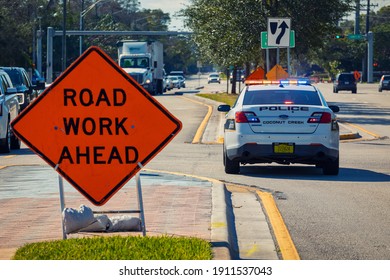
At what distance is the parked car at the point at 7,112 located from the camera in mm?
22328

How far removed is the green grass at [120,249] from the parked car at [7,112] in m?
12.9

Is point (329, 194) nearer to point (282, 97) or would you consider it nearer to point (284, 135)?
point (284, 135)

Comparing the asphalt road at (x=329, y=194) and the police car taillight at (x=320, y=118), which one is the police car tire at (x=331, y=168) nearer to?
the asphalt road at (x=329, y=194)

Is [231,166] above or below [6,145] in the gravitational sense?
above

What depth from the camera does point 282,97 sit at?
57.9 feet

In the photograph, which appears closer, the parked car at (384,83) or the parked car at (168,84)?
the parked car at (384,83)

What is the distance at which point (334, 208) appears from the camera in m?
13.0

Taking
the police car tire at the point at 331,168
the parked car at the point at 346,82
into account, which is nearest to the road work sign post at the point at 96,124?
the police car tire at the point at 331,168

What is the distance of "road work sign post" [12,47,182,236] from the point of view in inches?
367

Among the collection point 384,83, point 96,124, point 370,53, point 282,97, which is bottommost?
point 384,83

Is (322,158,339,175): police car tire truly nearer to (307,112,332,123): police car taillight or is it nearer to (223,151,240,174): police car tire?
(307,112,332,123): police car taillight

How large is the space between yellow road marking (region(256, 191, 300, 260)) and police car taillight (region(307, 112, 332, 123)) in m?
2.71

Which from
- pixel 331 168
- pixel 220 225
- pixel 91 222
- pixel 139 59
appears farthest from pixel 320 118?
pixel 139 59

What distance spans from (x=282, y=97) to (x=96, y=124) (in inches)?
340
